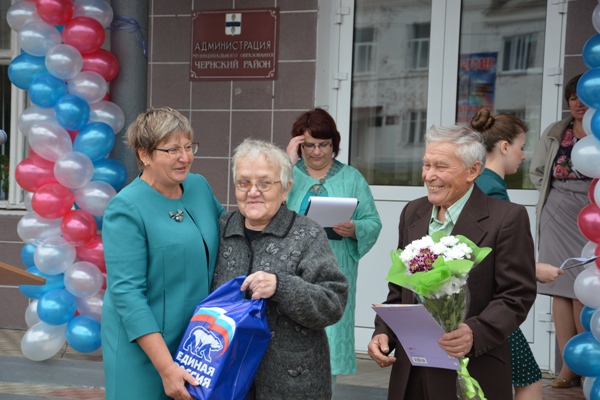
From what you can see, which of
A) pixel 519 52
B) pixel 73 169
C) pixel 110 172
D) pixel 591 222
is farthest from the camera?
pixel 519 52

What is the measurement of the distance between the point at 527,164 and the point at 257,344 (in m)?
3.97

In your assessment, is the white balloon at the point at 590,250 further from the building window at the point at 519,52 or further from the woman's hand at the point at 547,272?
the building window at the point at 519,52

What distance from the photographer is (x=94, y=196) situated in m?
5.77

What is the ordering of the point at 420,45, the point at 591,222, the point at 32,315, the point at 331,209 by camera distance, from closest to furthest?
the point at 331,209 → the point at 591,222 → the point at 32,315 → the point at 420,45

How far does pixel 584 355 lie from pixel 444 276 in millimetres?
2462

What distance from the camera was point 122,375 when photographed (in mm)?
2898

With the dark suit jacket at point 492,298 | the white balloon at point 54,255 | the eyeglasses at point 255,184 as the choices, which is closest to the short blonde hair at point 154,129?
the eyeglasses at point 255,184

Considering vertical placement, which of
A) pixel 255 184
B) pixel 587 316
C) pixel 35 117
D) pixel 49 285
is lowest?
pixel 49 285

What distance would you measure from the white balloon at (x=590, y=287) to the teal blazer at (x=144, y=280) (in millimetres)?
2529

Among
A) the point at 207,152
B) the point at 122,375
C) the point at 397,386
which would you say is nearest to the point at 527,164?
the point at 207,152

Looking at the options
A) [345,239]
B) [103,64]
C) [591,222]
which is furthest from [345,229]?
[103,64]

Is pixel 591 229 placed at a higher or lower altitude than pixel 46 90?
lower

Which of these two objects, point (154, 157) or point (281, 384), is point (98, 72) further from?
point (281, 384)

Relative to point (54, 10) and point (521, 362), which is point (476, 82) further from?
point (521, 362)
